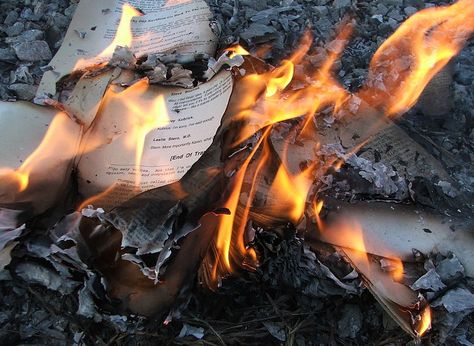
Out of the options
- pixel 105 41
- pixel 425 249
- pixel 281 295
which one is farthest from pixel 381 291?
pixel 105 41

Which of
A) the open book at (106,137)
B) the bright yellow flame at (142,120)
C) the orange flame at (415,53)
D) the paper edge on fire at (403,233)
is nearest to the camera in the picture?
the paper edge on fire at (403,233)

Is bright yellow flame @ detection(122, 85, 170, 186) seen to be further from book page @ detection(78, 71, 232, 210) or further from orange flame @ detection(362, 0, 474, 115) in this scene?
orange flame @ detection(362, 0, 474, 115)

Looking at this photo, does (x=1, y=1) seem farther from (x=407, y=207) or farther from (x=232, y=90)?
(x=407, y=207)

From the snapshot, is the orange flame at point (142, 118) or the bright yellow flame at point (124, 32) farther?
the bright yellow flame at point (124, 32)

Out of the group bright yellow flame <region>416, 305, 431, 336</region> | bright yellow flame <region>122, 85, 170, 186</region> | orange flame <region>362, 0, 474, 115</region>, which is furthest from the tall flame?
bright yellow flame <region>122, 85, 170, 186</region>

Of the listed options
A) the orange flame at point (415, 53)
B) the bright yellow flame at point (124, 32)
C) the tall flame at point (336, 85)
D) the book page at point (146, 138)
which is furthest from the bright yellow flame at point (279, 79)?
the bright yellow flame at point (124, 32)

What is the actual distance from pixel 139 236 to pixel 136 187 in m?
0.29

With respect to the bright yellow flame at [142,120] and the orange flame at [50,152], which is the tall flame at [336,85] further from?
the orange flame at [50,152]

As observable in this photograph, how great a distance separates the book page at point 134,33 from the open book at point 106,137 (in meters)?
0.09

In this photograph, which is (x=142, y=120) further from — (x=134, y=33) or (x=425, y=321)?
(x=425, y=321)

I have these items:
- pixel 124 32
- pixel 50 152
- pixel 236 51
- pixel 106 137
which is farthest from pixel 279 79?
pixel 124 32

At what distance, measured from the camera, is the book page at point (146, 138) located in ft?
4.68

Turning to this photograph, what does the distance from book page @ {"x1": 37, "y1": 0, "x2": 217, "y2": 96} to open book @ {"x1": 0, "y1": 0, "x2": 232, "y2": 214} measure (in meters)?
0.09

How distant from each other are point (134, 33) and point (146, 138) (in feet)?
1.99
